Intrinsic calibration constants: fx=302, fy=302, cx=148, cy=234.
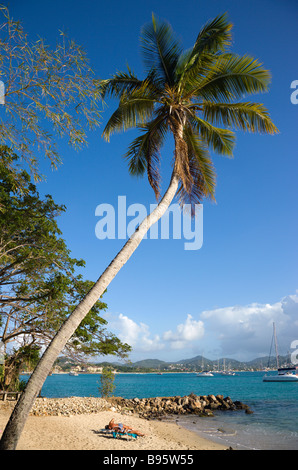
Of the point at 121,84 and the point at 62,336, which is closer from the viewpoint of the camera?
the point at 62,336

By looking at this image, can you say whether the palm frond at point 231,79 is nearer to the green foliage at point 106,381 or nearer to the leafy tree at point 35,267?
the leafy tree at point 35,267

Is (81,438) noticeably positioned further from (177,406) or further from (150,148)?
(177,406)

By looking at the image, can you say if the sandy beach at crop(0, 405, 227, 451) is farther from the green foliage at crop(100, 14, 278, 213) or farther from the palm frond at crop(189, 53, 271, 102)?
the palm frond at crop(189, 53, 271, 102)

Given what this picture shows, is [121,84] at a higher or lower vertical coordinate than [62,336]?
higher

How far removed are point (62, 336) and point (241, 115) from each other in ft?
27.0

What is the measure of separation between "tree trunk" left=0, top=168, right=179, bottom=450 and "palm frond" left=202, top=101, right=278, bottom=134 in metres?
3.62

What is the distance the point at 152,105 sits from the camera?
32.3 ft

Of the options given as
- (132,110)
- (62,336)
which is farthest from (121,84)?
(62,336)

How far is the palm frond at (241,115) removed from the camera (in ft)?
→ 30.5

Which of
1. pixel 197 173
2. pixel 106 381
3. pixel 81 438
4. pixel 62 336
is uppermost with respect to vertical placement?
pixel 197 173

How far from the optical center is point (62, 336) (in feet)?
19.5

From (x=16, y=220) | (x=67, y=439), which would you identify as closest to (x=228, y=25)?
(x=16, y=220)

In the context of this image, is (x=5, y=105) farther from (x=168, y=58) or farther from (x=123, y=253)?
(x=168, y=58)

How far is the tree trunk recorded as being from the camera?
5207mm
